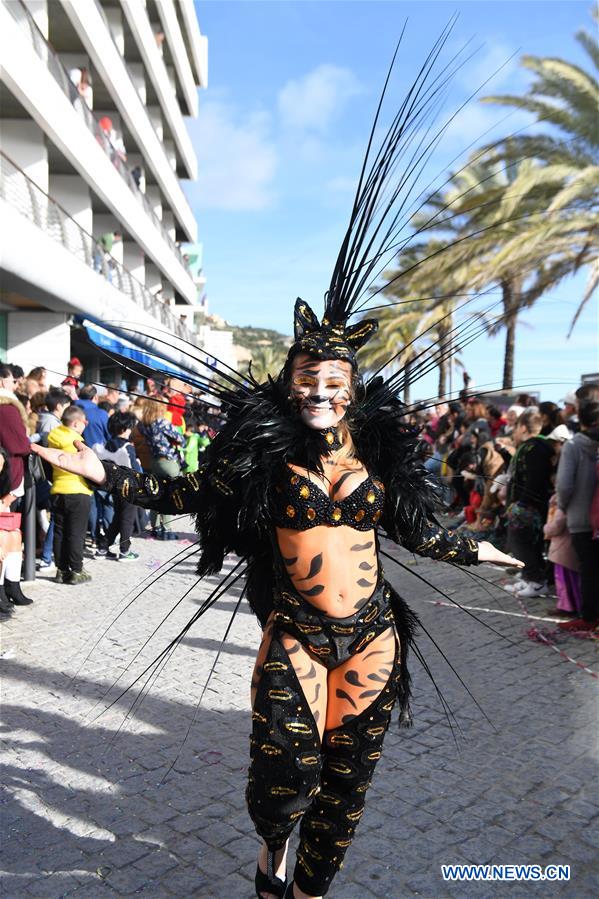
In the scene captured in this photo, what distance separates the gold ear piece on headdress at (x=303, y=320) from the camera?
8.48ft

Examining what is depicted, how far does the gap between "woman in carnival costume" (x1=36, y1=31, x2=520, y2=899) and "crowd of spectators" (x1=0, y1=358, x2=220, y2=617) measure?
923 mm

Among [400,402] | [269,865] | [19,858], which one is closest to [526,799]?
[269,865]

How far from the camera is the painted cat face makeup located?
240 centimetres

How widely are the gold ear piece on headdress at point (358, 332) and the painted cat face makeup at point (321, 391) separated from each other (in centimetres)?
18

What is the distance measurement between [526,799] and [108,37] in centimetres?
2138

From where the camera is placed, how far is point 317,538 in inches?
93.8

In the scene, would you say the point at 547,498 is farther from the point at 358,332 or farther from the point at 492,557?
the point at 358,332

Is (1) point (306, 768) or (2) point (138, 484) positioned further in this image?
(2) point (138, 484)

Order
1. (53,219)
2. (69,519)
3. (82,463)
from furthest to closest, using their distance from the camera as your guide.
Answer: (53,219) → (69,519) → (82,463)

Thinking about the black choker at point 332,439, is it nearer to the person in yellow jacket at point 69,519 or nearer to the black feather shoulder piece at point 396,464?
the black feather shoulder piece at point 396,464

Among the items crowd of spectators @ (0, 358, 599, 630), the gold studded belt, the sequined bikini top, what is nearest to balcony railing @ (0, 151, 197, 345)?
crowd of spectators @ (0, 358, 599, 630)

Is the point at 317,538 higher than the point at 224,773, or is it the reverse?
the point at 317,538

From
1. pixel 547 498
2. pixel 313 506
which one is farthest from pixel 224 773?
pixel 547 498

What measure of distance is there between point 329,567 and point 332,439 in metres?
0.44
